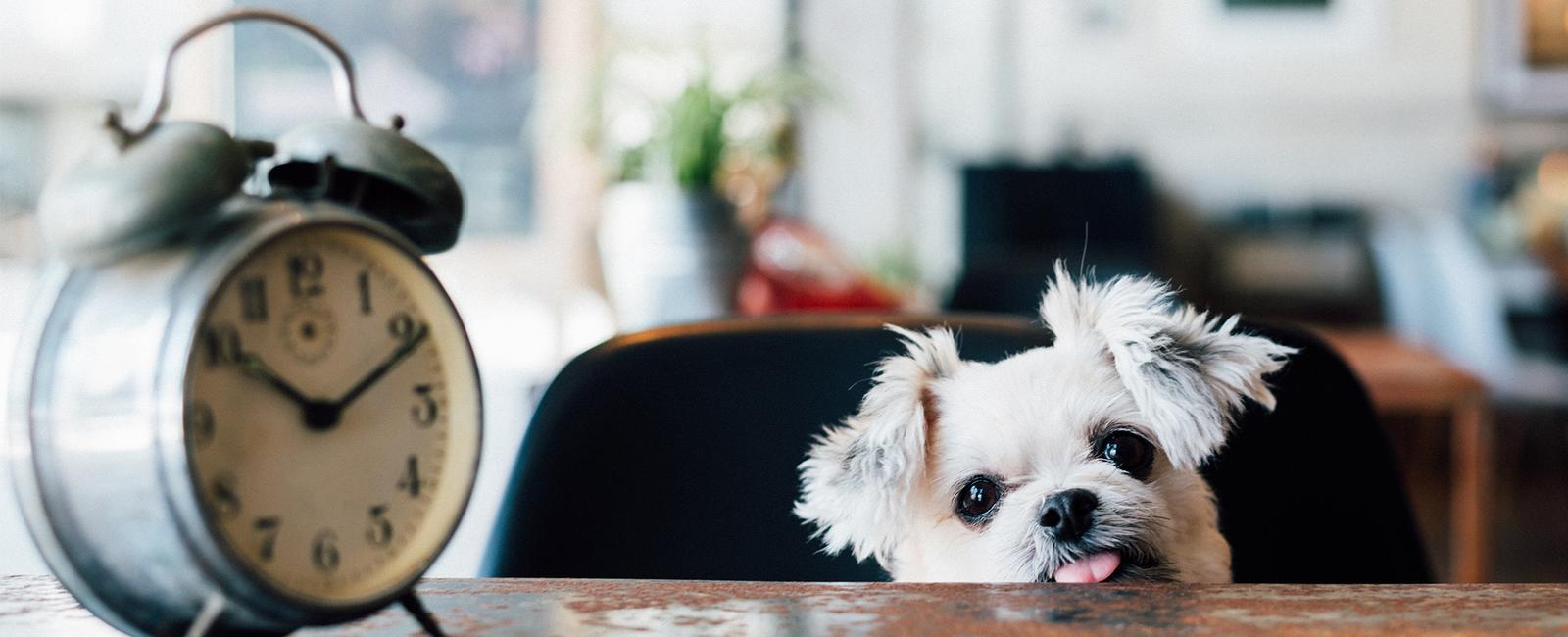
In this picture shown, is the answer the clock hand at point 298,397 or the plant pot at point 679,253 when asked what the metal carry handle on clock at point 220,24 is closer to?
the clock hand at point 298,397

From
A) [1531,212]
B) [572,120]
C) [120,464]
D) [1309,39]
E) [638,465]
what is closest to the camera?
[120,464]

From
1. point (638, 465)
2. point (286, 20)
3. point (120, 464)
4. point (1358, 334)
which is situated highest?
point (286, 20)

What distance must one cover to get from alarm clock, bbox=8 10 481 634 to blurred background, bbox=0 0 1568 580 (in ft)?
3.35

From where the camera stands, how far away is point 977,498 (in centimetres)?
57

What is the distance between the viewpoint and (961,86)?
4762 millimetres

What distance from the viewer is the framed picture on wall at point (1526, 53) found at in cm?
455

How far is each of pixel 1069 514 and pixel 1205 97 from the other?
457 cm

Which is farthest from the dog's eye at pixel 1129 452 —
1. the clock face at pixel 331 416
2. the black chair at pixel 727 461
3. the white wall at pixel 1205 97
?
the white wall at pixel 1205 97

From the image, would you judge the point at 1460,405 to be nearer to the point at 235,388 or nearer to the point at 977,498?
the point at 977,498

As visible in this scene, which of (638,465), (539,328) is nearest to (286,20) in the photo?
(638,465)

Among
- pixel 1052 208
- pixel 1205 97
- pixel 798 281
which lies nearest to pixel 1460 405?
pixel 798 281

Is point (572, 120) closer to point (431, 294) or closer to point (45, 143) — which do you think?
point (45, 143)

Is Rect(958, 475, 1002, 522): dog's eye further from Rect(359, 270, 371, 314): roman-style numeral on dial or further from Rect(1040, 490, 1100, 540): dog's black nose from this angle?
Rect(359, 270, 371, 314): roman-style numeral on dial

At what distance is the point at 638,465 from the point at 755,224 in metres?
1.85
